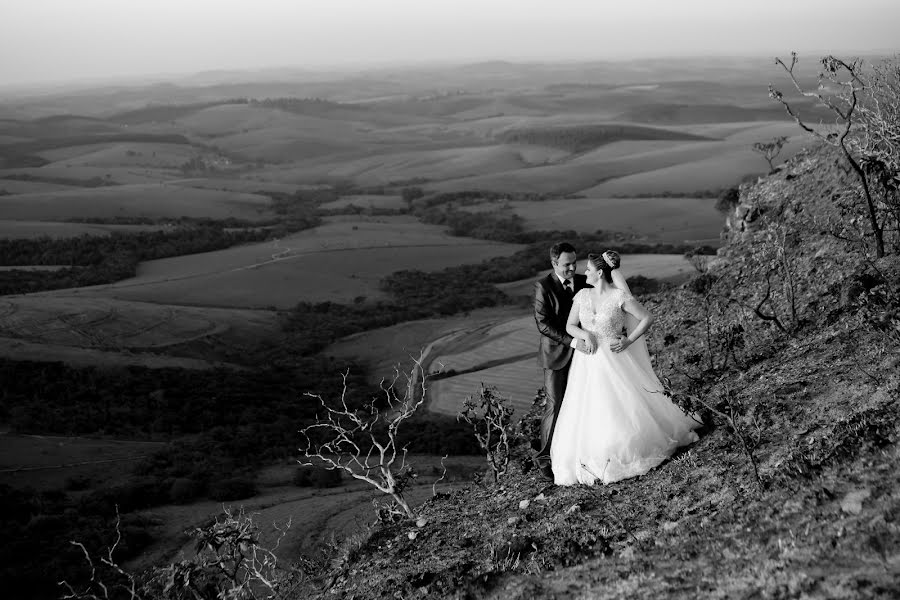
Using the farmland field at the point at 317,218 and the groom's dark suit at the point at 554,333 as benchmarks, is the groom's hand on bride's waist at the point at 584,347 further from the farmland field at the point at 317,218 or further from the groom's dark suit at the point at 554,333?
the farmland field at the point at 317,218

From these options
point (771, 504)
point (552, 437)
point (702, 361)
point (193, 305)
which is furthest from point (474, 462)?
point (193, 305)

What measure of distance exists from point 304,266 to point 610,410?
156 feet

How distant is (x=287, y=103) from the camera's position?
186 m

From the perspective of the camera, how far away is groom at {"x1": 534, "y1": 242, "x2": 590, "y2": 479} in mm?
6422

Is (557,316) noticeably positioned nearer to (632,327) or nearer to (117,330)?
(632,327)

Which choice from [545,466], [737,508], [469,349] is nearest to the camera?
[737,508]

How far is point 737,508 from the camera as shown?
545 centimetres

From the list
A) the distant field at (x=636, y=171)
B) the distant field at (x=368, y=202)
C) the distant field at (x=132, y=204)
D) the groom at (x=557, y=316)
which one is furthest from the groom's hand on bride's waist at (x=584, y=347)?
the distant field at (x=368, y=202)

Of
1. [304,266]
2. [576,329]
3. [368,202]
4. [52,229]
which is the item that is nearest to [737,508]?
[576,329]

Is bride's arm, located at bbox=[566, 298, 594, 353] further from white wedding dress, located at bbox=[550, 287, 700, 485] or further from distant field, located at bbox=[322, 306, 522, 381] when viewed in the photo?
distant field, located at bbox=[322, 306, 522, 381]

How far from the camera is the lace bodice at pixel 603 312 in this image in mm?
6367

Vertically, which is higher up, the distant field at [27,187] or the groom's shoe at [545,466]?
the groom's shoe at [545,466]

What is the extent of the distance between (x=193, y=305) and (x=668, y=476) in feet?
129

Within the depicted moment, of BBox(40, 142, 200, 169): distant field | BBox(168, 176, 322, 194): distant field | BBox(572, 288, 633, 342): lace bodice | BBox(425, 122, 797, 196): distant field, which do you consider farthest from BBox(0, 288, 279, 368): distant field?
BBox(40, 142, 200, 169): distant field
